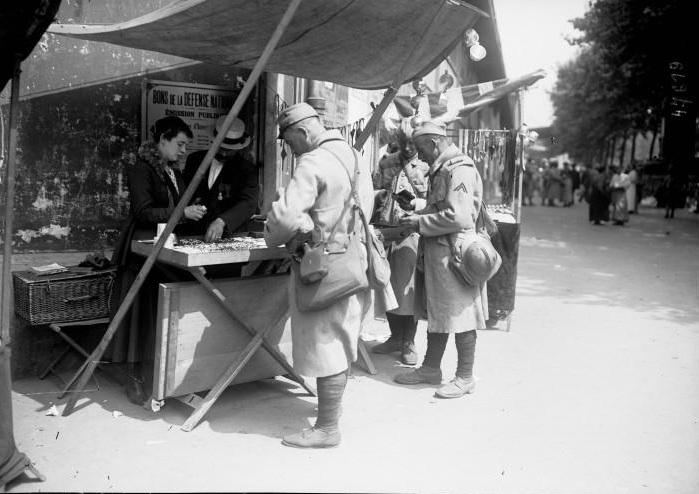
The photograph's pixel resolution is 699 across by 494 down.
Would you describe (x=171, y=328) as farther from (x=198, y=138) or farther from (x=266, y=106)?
(x=266, y=106)

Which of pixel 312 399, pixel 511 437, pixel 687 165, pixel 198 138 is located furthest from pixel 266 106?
pixel 687 165

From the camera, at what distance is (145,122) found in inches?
227

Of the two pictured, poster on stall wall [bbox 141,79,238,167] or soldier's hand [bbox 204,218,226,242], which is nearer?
soldier's hand [bbox 204,218,226,242]

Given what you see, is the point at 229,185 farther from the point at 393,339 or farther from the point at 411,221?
the point at 393,339

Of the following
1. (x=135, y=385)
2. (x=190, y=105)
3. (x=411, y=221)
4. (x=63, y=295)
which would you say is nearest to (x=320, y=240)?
(x=411, y=221)

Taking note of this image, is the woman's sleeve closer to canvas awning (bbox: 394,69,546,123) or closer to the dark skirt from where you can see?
canvas awning (bbox: 394,69,546,123)

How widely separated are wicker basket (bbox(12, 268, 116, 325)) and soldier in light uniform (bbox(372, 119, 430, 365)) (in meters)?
2.28

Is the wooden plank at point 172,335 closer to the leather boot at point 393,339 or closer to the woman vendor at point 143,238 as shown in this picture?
the woman vendor at point 143,238

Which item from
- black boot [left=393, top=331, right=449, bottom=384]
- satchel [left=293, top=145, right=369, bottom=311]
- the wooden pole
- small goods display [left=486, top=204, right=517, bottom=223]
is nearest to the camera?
the wooden pole

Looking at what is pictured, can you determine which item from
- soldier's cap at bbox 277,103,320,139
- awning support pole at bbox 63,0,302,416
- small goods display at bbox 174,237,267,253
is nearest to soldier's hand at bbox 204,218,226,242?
small goods display at bbox 174,237,267,253

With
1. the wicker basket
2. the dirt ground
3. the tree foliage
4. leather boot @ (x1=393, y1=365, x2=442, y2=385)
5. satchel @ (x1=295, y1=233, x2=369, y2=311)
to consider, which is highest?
the tree foliage

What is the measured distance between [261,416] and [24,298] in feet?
6.02

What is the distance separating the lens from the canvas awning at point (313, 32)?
166 inches

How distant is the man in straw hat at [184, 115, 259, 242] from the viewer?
496 cm
